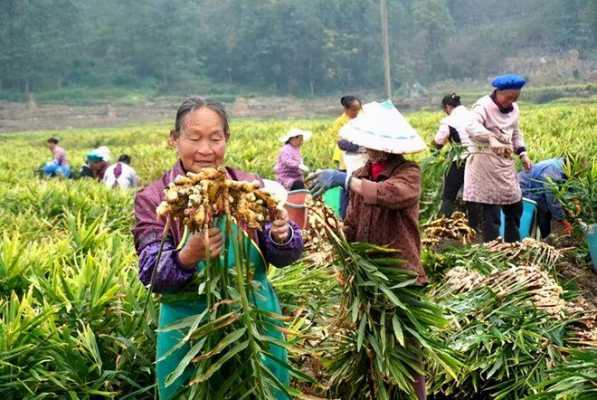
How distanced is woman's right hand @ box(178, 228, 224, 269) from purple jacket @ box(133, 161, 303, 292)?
63 mm

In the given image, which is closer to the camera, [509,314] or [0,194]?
[509,314]

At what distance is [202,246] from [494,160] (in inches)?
158

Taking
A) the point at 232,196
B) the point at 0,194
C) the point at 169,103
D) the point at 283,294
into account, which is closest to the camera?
the point at 232,196

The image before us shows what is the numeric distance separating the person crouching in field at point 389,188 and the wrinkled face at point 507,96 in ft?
8.55

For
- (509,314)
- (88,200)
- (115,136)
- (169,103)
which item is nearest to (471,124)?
(509,314)

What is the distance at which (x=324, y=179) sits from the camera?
3518 millimetres

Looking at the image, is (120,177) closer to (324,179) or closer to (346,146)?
(346,146)

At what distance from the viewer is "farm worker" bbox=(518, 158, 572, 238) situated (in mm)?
6078

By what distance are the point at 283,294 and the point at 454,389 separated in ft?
3.22

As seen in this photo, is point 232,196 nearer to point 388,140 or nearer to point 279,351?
point 279,351

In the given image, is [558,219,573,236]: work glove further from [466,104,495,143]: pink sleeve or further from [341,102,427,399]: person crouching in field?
[341,102,427,399]: person crouching in field

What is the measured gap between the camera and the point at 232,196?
2.19m

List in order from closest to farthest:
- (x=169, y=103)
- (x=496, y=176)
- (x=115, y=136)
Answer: (x=496, y=176), (x=115, y=136), (x=169, y=103)

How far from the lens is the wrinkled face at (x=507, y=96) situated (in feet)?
18.6
